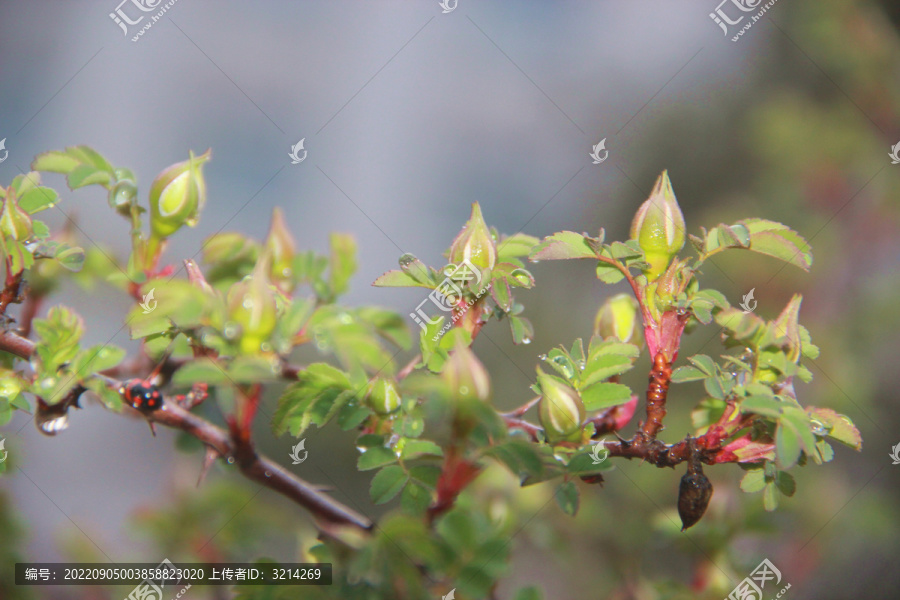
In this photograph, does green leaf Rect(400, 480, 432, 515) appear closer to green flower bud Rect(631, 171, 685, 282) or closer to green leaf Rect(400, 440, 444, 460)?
green leaf Rect(400, 440, 444, 460)

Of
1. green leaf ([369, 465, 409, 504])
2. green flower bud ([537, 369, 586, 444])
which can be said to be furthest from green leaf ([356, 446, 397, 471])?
green flower bud ([537, 369, 586, 444])

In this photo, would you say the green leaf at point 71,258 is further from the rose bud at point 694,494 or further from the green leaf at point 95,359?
the rose bud at point 694,494

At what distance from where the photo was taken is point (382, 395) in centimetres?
65

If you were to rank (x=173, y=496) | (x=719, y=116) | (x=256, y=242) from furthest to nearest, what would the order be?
(x=719, y=116) → (x=173, y=496) → (x=256, y=242)

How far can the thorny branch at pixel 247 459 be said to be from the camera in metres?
0.70

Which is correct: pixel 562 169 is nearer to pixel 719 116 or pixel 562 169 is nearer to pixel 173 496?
pixel 719 116

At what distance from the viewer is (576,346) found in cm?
73

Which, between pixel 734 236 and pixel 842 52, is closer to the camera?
pixel 734 236

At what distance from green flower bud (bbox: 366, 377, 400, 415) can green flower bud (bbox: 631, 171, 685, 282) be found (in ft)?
1.01

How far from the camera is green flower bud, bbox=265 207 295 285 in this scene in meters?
0.84

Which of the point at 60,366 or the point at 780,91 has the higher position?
the point at 780,91

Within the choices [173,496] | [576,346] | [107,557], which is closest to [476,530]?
[576,346]

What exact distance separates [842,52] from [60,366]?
2.67m

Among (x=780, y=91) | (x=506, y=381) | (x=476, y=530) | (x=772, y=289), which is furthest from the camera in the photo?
(x=780, y=91)
